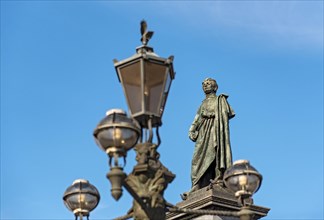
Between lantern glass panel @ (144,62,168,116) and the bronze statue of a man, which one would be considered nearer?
lantern glass panel @ (144,62,168,116)

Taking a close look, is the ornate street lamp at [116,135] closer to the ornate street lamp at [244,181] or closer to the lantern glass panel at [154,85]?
the lantern glass panel at [154,85]

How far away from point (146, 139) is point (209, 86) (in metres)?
8.58

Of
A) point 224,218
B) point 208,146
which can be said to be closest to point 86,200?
point 224,218

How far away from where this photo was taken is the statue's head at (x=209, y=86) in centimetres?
1891

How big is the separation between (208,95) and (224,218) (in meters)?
3.47

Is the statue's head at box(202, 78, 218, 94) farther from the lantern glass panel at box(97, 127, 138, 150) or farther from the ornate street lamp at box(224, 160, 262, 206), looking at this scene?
the lantern glass panel at box(97, 127, 138, 150)

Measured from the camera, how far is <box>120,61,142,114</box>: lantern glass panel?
10.2 meters

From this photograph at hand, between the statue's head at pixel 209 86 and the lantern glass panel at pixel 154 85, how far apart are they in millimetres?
8609

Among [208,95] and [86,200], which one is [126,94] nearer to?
[86,200]

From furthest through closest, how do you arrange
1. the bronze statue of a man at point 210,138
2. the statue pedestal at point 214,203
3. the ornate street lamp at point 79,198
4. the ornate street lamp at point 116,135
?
the bronze statue of a man at point 210,138
the statue pedestal at point 214,203
the ornate street lamp at point 79,198
the ornate street lamp at point 116,135

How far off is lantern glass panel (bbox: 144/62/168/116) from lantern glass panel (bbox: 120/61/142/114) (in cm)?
9

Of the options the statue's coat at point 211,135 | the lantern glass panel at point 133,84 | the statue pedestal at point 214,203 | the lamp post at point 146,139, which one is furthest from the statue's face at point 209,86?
the lantern glass panel at point 133,84

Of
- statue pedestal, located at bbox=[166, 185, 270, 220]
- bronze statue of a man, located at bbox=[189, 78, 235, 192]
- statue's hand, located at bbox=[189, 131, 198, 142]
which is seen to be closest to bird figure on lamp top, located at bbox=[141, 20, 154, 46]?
statue pedestal, located at bbox=[166, 185, 270, 220]

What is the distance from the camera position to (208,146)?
59.8 feet
